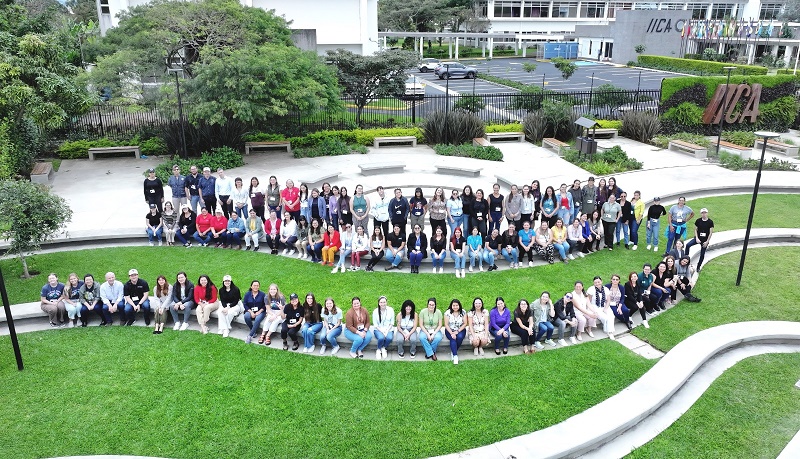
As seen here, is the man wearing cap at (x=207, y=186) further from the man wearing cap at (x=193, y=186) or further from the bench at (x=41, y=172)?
Result: the bench at (x=41, y=172)

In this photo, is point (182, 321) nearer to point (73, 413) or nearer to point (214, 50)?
point (73, 413)

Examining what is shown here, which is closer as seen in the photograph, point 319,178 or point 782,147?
point 319,178

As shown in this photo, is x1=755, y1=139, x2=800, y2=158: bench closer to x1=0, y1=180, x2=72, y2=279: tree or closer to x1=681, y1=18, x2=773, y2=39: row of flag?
A: x1=0, y1=180, x2=72, y2=279: tree

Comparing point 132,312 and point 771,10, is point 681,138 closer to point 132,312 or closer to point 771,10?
point 132,312

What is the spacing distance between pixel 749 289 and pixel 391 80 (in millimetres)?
19502

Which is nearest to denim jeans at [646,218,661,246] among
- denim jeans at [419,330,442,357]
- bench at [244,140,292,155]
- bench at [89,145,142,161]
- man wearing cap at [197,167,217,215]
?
denim jeans at [419,330,442,357]

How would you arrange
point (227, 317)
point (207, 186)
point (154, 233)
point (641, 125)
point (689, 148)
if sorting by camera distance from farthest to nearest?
point (641, 125) < point (689, 148) < point (207, 186) < point (154, 233) < point (227, 317)

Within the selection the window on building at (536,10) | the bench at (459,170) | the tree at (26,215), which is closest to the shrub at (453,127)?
the bench at (459,170)

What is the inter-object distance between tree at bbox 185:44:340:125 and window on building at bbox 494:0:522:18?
190 feet

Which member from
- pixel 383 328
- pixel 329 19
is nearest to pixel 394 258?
pixel 383 328

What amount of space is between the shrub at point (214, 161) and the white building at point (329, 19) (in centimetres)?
1956

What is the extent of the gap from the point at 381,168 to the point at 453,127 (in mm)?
5369

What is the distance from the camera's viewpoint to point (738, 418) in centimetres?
810

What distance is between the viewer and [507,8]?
73250 mm
